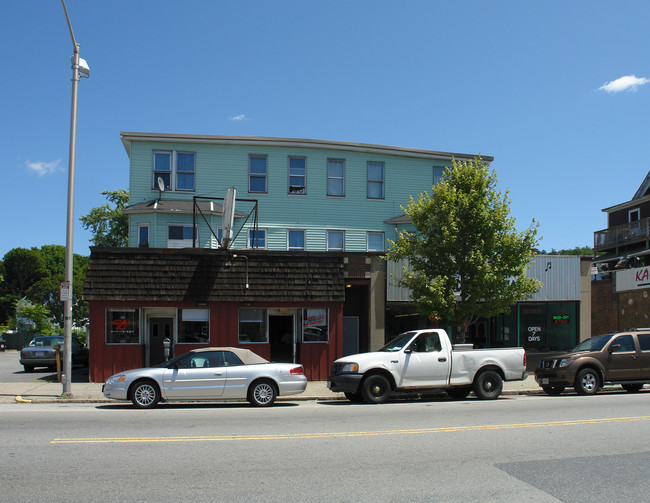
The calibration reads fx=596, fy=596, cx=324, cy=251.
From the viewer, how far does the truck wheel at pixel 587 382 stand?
1634 centimetres

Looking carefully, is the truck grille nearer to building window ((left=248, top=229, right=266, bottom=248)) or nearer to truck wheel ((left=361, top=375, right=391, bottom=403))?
truck wheel ((left=361, top=375, right=391, bottom=403))

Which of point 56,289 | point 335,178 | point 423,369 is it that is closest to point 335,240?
point 335,178

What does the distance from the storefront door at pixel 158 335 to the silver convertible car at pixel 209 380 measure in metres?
5.96

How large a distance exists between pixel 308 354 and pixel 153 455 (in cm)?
1170

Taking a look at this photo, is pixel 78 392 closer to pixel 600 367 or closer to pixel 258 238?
pixel 258 238

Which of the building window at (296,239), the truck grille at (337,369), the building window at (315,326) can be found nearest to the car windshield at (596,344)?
the truck grille at (337,369)

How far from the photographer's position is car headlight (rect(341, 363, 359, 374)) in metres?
14.5

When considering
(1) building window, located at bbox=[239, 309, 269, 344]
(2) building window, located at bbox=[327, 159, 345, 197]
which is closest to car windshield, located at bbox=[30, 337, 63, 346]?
(1) building window, located at bbox=[239, 309, 269, 344]

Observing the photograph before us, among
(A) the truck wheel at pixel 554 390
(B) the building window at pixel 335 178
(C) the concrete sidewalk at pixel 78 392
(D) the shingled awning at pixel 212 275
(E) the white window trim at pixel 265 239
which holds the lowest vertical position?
(C) the concrete sidewalk at pixel 78 392

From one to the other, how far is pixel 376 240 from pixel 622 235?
26304 mm

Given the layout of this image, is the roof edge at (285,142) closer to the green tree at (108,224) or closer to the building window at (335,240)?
the building window at (335,240)

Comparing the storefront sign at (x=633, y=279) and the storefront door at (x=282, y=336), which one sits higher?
the storefront sign at (x=633, y=279)

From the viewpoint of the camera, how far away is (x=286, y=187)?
2570 centimetres

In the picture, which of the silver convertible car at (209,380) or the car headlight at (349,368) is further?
the car headlight at (349,368)
